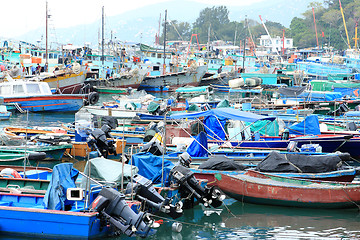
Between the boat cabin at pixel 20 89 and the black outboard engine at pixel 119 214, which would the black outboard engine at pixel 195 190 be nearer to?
the black outboard engine at pixel 119 214

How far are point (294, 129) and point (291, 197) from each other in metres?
9.07

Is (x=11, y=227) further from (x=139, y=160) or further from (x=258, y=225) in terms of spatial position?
(x=258, y=225)

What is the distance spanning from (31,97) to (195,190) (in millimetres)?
23985

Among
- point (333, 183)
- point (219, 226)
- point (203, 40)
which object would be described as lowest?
point (219, 226)

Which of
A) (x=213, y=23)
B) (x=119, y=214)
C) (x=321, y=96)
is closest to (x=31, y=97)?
(x=321, y=96)

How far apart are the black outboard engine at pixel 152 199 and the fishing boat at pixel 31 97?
23007 mm

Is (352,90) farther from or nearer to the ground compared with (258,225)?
farther from the ground

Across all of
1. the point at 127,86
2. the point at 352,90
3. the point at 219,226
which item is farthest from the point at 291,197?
the point at 127,86

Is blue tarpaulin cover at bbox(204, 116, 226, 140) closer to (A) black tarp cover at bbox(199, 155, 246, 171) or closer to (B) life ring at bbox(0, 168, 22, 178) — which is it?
(A) black tarp cover at bbox(199, 155, 246, 171)

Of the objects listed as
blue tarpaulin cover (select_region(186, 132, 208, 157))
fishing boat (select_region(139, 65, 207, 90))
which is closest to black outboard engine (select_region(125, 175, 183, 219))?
blue tarpaulin cover (select_region(186, 132, 208, 157))

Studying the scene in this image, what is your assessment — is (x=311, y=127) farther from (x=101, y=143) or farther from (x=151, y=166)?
(x=151, y=166)

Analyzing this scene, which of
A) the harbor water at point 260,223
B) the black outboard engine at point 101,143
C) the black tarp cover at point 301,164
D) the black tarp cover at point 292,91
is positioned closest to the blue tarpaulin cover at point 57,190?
the harbor water at point 260,223

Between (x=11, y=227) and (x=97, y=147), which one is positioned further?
(x=97, y=147)

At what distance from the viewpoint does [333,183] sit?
48.0 feet
